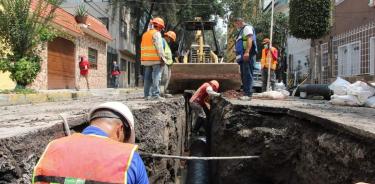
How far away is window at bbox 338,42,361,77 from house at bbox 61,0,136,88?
16.0m

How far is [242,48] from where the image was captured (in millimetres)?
8477

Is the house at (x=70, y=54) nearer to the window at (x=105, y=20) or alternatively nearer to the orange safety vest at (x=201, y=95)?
the window at (x=105, y=20)

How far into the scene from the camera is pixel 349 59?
16.7 metres

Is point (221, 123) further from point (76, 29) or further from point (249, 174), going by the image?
point (76, 29)

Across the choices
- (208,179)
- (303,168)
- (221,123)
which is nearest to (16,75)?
(208,179)

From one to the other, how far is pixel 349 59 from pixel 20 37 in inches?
428

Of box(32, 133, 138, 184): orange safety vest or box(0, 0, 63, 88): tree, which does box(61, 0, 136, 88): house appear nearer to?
box(0, 0, 63, 88): tree

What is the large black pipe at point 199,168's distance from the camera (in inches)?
348

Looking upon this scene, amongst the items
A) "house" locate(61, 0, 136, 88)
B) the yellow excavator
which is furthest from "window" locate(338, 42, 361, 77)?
"house" locate(61, 0, 136, 88)

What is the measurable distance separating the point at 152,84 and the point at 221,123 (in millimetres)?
2735

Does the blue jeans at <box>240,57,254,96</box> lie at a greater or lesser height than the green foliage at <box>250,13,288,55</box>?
lesser

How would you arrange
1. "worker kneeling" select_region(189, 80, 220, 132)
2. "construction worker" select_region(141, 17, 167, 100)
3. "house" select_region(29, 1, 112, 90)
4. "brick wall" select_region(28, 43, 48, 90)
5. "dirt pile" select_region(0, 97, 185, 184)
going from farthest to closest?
"house" select_region(29, 1, 112, 90)
"brick wall" select_region(28, 43, 48, 90)
"worker kneeling" select_region(189, 80, 220, 132)
"construction worker" select_region(141, 17, 167, 100)
"dirt pile" select_region(0, 97, 185, 184)

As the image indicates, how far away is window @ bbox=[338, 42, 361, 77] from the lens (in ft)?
52.4

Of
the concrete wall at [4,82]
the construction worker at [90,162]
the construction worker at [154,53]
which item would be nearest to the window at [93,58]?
the concrete wall at [4,82]
